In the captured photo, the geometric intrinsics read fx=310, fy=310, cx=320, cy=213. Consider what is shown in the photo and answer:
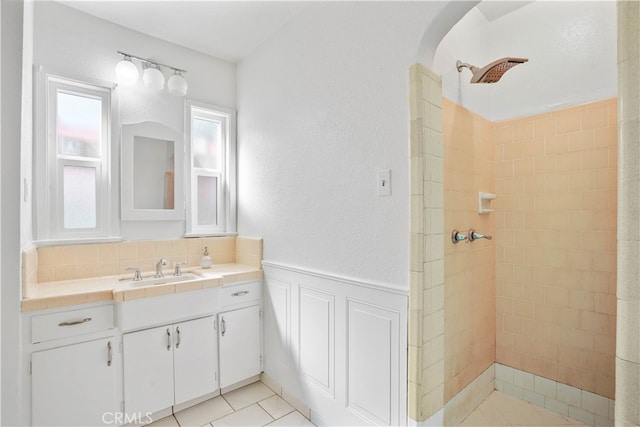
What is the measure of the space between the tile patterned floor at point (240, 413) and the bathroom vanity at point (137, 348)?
61 mm

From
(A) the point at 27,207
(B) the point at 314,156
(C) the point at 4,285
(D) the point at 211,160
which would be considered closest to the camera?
(C) the point at 4,285

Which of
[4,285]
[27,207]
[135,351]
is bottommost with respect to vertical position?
[135,351]

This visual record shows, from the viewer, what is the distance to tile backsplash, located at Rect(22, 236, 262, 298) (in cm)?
197

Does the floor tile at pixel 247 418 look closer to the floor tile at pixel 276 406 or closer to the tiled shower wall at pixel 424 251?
the floor tile at pixel 276 406

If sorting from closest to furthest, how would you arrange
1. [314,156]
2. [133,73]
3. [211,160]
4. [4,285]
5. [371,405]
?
1. [4,285]
2. [371,405]
3. [314,156]
4. [133,73]
5. [211,160]

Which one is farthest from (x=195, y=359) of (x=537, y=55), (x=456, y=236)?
(x=537, y=55)

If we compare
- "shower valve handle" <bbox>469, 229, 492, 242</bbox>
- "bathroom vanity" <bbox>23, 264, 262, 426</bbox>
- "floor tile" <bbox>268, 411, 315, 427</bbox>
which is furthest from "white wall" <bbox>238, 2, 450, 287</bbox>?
"floor tile" <bbox>268, 411, 315, 427</bbox>

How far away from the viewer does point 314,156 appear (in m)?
2.01

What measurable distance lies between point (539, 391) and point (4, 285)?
3.16 metres

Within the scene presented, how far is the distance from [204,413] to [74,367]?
0.83 metres

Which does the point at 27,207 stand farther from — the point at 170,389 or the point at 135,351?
the point at 170,389

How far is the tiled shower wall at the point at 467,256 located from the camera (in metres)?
1.82

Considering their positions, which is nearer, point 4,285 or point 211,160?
point 4,285

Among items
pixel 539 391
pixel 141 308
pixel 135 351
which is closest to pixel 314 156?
pixel 141 308
